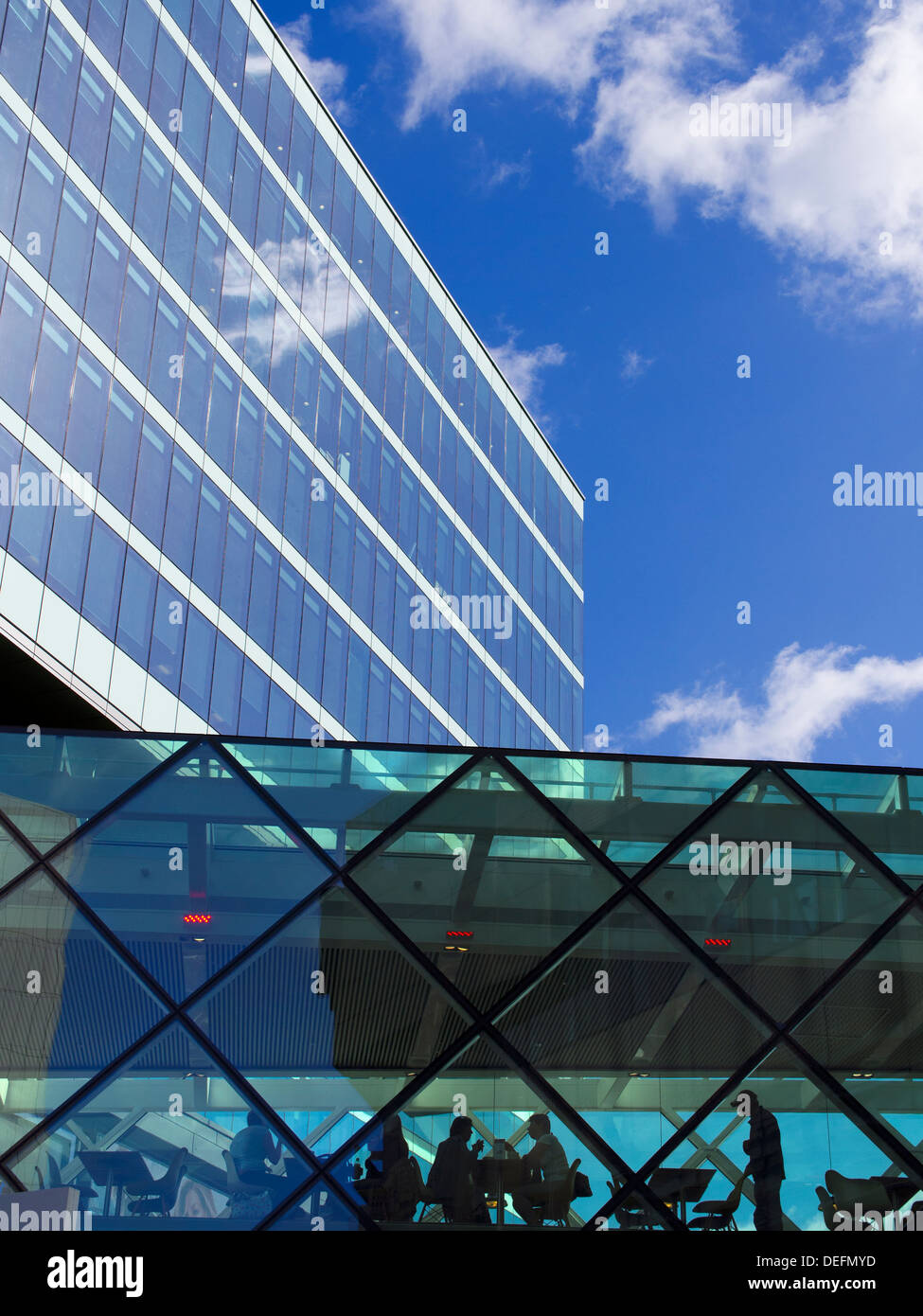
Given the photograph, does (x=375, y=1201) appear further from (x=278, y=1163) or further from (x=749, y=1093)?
(x=749, y=1093)

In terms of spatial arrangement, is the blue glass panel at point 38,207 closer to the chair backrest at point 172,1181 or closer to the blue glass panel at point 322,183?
the blue glass panel at point 322,183

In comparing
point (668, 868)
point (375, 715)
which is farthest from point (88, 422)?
point (668, 868)

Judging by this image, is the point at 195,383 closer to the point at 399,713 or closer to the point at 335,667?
the point at 335,667

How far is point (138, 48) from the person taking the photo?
30297mm

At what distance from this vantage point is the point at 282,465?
119 feet

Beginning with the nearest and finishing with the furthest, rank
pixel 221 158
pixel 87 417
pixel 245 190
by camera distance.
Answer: pixel 87 417, pixel 221 158, pixel 245 190

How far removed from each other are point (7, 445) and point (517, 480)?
109 ft

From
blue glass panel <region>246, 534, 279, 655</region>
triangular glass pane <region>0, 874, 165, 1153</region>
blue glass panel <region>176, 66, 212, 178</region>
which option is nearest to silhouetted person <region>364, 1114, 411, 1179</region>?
triangular glass pane <region>0, 874, 165, 1153</region>

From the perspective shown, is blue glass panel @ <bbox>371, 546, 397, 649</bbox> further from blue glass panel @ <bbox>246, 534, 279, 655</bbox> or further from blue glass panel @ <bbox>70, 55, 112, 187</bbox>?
blue glass panel @ <bbox>70, 55, 112, 187</bbox>

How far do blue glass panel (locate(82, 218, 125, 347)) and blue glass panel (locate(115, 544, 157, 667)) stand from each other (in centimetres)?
463

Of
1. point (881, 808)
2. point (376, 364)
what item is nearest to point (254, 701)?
point (376, 364)

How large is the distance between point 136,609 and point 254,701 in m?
5.77

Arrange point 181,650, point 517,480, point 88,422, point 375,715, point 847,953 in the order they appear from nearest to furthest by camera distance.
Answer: point 847,953 → point 88,422 → point 181,650 → point 375,715 → point 517,480

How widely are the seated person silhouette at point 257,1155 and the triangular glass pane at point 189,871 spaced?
4.30ft
